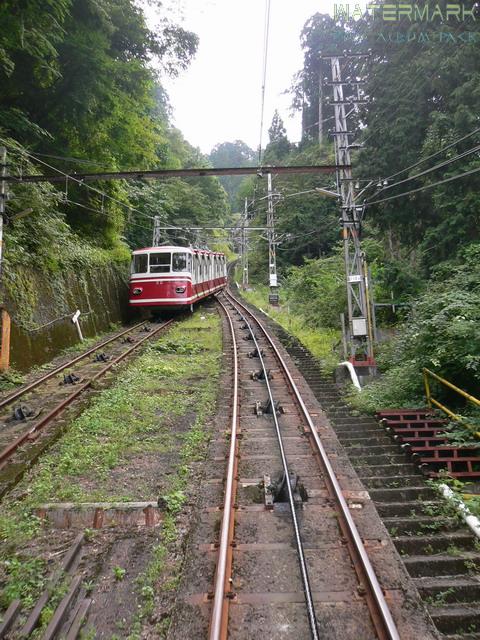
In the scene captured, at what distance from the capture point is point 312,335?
682 inches

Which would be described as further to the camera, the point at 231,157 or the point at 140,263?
the point at 231,157

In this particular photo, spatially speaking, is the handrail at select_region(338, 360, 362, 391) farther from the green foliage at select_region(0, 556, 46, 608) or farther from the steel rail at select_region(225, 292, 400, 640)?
the green foliage at select_region(0, 556, 46, 608)

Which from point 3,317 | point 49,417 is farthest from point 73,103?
point 49,417

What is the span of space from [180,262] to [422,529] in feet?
47.7

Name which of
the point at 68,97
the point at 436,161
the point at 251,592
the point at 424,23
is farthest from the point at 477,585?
the point at 424,23

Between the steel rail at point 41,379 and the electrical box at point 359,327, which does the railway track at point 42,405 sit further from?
the electrical box at point 359,327

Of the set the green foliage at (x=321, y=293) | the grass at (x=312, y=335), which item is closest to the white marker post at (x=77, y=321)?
the grass at (x=312, y=335)

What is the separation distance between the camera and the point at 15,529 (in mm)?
4676

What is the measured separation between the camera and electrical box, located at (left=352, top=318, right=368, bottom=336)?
1106 cm

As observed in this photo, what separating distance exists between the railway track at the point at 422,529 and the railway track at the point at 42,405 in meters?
4.72

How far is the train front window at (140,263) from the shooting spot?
58.5 feet

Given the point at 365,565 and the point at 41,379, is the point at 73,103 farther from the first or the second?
the point at 365,565

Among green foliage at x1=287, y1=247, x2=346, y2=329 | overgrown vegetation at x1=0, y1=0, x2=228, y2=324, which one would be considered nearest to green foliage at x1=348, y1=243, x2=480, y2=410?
green foliage at x1=287, y1=247, x2=346, y2=329

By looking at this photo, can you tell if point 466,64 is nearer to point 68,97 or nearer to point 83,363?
point 68,97
